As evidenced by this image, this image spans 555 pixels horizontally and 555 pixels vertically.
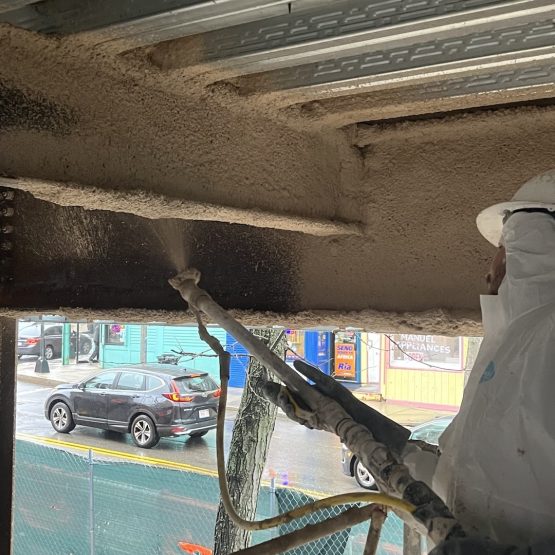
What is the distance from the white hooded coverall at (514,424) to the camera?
91 cm

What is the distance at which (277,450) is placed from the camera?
1066cm

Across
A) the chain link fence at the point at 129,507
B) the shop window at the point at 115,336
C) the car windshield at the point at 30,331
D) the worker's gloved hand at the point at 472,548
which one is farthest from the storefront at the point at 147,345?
the worker's gloved hand at the point at 472,548

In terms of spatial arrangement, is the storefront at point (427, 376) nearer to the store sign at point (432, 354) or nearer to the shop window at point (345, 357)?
the store sign at point (432, 354)

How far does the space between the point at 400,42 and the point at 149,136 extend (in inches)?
26.3

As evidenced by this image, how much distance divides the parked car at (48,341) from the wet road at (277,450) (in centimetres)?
403

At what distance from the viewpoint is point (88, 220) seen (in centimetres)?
235

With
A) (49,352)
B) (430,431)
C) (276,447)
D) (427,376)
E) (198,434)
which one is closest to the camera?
(430,431)

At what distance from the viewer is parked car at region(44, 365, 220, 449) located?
9094 millimetres

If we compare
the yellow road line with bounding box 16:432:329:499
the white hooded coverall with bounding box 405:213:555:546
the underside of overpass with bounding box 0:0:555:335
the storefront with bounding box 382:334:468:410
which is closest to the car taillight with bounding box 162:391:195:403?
the yellow road line with bounding box 16:432:329:499

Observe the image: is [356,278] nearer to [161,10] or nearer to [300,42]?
[300,42]

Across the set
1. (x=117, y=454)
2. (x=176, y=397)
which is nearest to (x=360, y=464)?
(x=176, y=397)

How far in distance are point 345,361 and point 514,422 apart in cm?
1111

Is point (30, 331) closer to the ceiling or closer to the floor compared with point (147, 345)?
closer to the ceiling

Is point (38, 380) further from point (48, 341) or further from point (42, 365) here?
point (48, 341)
